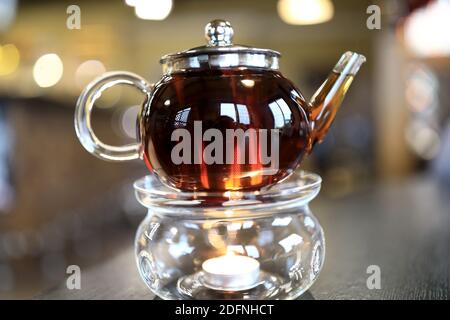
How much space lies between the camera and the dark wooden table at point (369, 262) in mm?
457

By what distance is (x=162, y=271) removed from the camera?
426mm

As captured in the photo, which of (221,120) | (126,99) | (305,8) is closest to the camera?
(221,120)

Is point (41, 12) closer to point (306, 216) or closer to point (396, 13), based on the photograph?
point (396, 13)

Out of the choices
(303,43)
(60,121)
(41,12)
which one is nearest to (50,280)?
(60,121)

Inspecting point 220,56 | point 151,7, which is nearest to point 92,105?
point 220,56

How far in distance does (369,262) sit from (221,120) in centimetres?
30

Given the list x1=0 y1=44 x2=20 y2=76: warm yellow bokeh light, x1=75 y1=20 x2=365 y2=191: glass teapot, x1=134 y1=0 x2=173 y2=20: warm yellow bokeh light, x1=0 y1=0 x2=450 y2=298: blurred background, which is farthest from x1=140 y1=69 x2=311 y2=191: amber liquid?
x1=0 y1=44 x2=20 y2=76: warm yellow bokeh light

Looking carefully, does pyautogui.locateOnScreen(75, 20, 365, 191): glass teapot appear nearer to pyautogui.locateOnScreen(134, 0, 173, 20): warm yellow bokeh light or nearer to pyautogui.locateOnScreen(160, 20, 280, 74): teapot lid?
pyautogui.locateOnScreen(160, 20, 280, 74): teapot lid

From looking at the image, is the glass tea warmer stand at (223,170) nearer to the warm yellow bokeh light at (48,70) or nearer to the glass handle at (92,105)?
the glass handle at (92,105)

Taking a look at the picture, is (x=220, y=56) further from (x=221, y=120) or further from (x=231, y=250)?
(x=231, y=250)

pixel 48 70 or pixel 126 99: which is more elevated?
pixel 48 70

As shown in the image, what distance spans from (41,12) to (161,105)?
14.8 feet

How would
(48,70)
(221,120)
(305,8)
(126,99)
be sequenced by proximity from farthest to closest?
(126,99)
(48,70)
(305,8)
(221,120)

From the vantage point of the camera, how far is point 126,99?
12.9 feet
